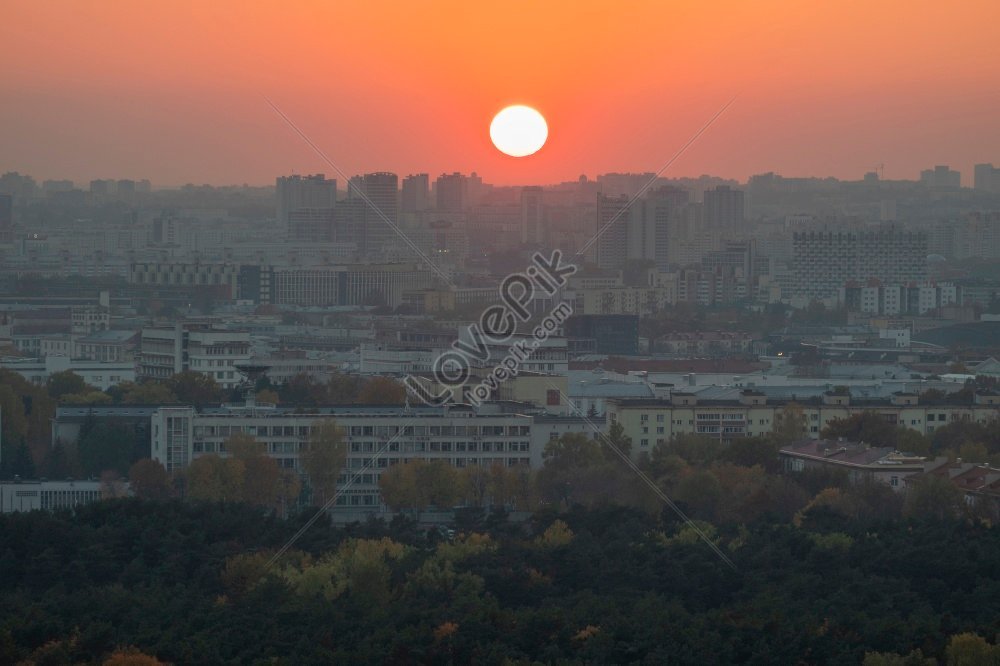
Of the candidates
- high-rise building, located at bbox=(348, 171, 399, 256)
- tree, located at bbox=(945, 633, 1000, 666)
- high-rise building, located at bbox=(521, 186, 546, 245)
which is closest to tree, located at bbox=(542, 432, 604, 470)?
tree, located at bbox=(945, 633, 1000, 666)

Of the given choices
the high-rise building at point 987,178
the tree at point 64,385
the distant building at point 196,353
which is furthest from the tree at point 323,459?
the high-rise building at point 987,178

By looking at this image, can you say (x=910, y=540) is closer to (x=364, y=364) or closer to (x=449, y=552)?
(x=449, y=552)

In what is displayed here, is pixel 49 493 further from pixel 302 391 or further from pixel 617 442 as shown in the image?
pixel 302 391

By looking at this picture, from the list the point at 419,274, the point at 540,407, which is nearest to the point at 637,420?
the point at 540,407

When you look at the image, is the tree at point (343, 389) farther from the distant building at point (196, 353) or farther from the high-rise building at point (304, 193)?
the high-rise building at point (304, 193)

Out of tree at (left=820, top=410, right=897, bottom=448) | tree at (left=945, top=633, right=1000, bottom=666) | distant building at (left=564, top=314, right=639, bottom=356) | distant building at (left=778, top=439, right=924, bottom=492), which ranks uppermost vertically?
distant building at (left=564, top=314, right=639, bottom=356)

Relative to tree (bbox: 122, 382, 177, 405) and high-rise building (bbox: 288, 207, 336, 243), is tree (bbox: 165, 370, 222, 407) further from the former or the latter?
high-rise building (bbox: 288, 207, 336, 243)
